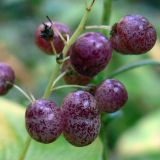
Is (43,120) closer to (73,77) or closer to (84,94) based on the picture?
(84,94)

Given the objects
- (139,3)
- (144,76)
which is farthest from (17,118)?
(139,3)

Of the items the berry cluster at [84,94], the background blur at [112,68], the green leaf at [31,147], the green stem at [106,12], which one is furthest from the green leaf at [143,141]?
the berry cluster at [84,94]

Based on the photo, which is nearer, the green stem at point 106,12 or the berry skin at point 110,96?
the berry skin at point 110,96

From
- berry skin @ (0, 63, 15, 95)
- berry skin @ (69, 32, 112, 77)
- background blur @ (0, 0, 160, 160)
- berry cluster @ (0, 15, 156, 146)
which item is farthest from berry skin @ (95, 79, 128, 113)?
background blur @ (0, 0, 160, 160)

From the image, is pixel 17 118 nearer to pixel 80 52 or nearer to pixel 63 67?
pixel 63 67

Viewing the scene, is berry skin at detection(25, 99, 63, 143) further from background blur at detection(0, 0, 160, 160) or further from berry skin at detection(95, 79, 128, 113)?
background blur at detection(0, 0, 160, 160)

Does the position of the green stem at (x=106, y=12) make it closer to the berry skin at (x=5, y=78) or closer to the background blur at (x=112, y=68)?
the berry skin at (x=5, y=78)
